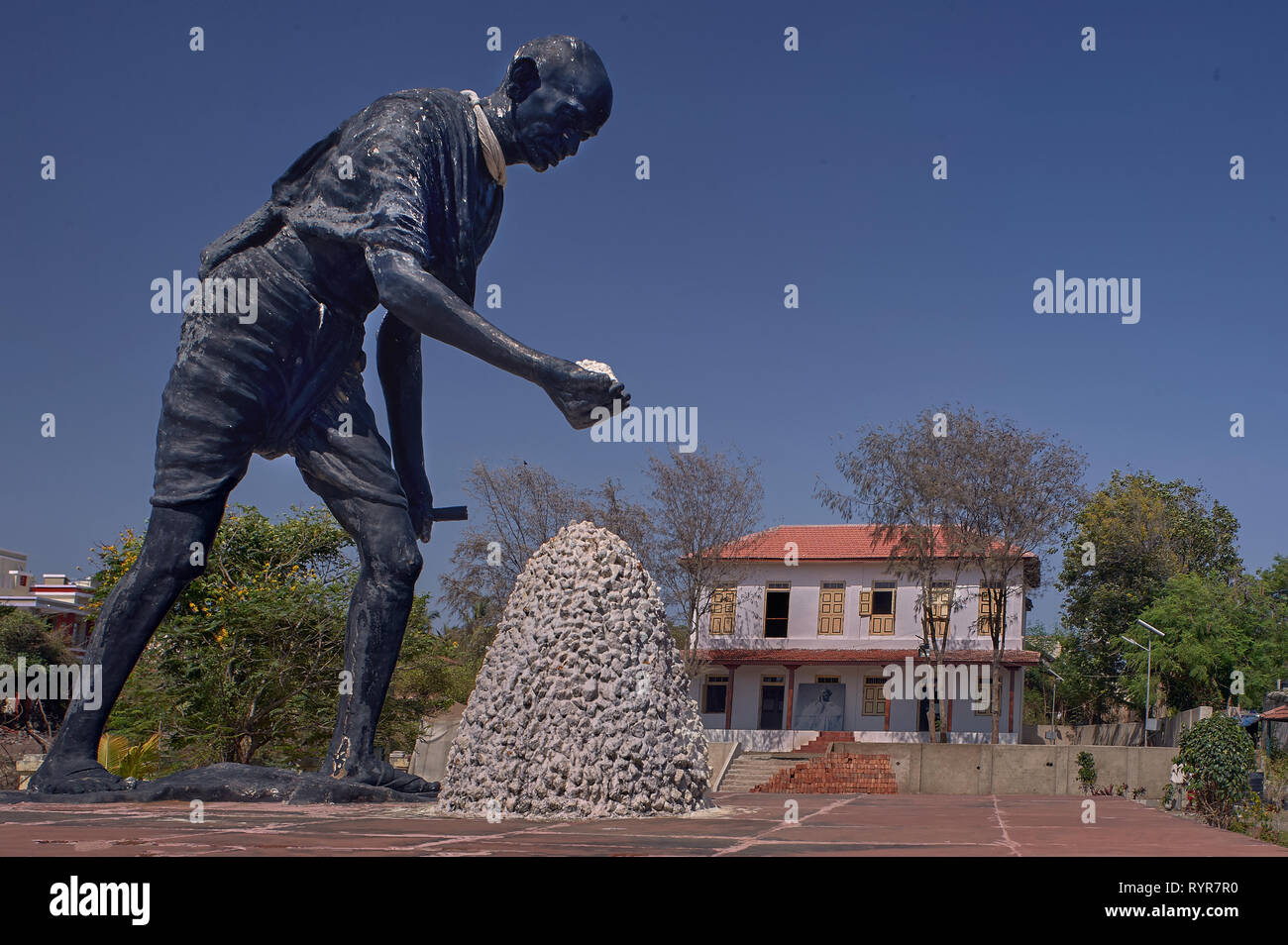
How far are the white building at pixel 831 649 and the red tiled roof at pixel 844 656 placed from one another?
0.12 feet

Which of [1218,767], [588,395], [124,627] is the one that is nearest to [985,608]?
[1218,767]

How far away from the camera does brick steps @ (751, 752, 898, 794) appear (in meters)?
20.3

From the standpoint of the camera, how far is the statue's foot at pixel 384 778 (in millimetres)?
3250

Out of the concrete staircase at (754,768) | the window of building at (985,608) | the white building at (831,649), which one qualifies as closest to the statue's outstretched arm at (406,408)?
the concrete staircase at (754,768)

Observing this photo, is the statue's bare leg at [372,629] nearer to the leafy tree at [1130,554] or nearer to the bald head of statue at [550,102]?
the bald head of statue at [550,102]

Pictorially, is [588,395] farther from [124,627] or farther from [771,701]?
[771,701]

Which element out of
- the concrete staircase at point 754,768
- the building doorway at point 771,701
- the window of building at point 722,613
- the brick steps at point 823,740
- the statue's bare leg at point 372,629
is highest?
the statue's bare leg at point 372,629

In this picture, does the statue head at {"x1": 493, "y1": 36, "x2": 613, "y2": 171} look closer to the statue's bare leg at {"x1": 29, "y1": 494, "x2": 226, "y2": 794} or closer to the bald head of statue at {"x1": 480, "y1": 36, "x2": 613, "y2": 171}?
the bald head of statue at {"x1": 480, "y1": 36, "x2": 613, "y2": 171}

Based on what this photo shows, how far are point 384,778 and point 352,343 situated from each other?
4.44 feet

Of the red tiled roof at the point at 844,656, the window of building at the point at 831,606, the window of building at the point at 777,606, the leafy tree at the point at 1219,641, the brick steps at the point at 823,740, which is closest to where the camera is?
the brick steps at the point at 823,740

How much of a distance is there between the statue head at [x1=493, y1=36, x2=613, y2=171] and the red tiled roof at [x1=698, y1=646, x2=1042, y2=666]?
2981cm

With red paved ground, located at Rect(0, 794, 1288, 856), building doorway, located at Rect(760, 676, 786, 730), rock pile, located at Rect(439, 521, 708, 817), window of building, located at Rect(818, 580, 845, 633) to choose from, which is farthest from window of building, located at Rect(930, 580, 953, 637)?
red paved ground, located at Rect(0, 794, 1288, 856)
